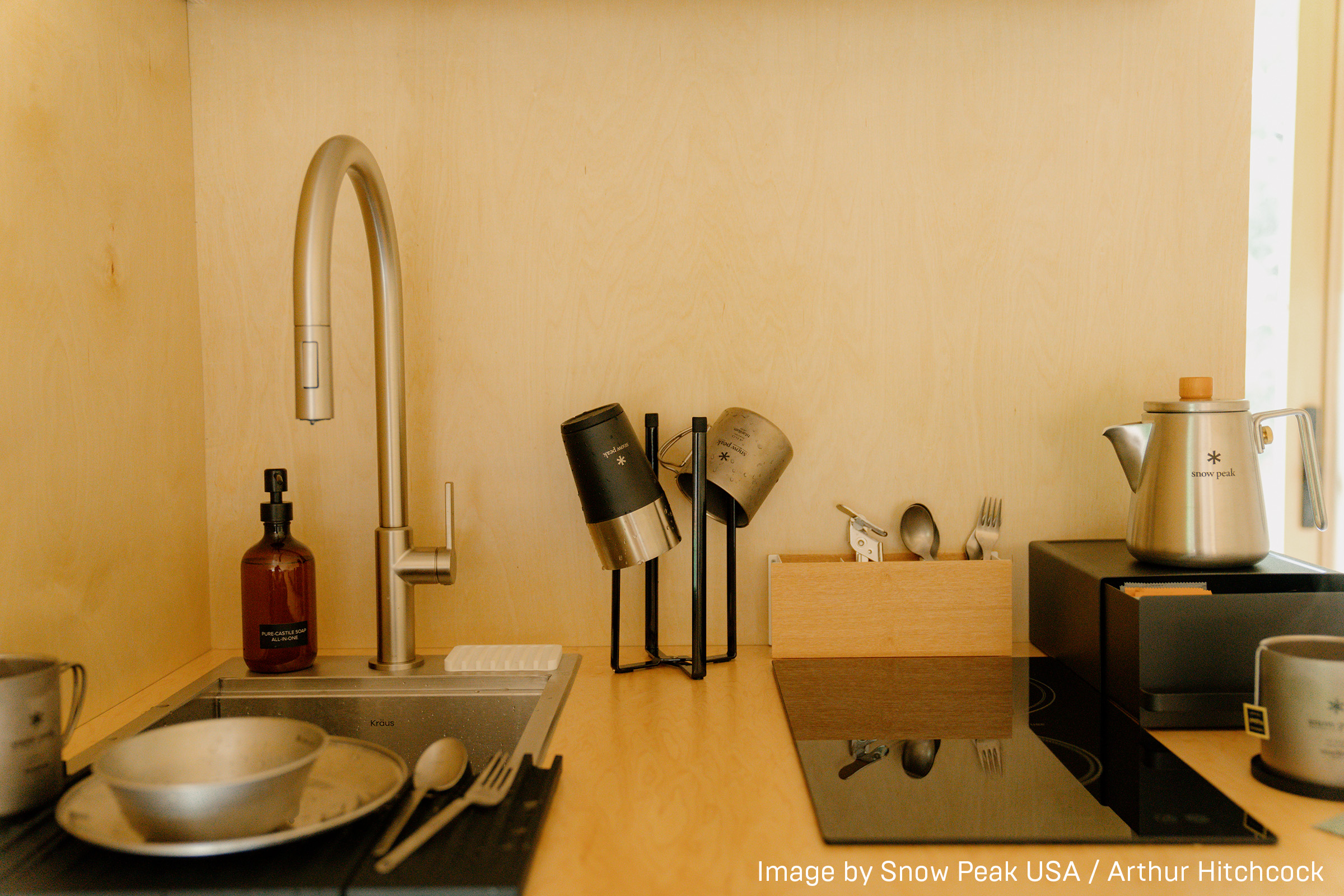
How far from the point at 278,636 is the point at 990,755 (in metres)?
0.79

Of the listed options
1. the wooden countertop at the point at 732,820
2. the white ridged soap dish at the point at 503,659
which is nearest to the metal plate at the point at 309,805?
the wooden countertop at the point at 732,820

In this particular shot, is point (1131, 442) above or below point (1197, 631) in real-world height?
above

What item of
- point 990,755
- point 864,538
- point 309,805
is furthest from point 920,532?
point 309,805

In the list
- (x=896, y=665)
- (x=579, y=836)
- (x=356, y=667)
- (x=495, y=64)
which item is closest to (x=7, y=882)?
(x=579, y=836)

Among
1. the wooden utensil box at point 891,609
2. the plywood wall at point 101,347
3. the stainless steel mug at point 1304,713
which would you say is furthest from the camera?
the wooden utensil box at point 891,609

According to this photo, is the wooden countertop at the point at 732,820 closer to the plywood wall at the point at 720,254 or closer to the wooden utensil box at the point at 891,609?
the wooden utensil box at the point at 891,609

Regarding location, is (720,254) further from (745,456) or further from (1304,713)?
(1304,713)

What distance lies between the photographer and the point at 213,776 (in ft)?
2.34

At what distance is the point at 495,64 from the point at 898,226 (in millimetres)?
571

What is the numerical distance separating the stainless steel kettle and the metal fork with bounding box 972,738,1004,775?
327mm

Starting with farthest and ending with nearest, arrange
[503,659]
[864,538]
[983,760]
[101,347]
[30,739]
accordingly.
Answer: [864,538], [503,659], [101,347], [983,760], [30,739]

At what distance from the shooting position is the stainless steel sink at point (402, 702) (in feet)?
3.45

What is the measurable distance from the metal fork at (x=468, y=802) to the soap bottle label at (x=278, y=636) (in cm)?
40

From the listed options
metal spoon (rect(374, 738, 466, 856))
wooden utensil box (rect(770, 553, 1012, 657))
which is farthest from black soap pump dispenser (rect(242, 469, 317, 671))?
wooden utensil box (rect(770, 553, 1012, 657))
